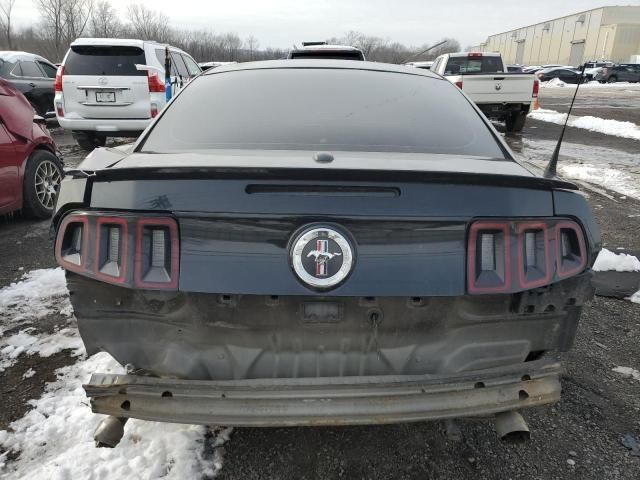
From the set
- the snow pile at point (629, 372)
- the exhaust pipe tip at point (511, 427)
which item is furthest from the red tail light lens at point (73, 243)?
the snow pile at point (629, 372)

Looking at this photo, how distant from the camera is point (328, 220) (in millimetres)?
1661

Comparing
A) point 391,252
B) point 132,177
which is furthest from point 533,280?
point 132,177

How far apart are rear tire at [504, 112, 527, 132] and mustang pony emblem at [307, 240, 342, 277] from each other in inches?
489

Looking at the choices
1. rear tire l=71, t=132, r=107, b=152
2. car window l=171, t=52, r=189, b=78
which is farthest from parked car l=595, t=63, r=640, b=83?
rear tire l=71, t=132, r=107, b=152

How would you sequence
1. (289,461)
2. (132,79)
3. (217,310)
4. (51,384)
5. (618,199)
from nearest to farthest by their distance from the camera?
(217,310) < (289,461) < (51,384) < (618,199) < (132,79)

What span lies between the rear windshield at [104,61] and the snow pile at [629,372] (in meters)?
8.82

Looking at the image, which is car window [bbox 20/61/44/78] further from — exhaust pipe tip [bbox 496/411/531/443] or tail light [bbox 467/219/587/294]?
exhaust pipe tip [bbox 496/411/531/443]

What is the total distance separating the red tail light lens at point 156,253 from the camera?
1.69 metres

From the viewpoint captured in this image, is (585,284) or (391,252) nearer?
(391,252)

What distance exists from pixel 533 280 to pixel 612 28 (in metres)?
84.6

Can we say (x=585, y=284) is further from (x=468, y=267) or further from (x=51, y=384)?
(x=51, y=384)

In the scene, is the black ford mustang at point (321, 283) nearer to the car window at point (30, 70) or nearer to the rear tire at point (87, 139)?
the rear tire at point (87, 139)

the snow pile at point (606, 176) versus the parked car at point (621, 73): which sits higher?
the snow pile at point (606, 176)

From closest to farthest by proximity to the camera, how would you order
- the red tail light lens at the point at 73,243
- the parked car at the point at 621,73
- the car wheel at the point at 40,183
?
the red tail light lens at the point at 73,243
the car wheel at the point at 40,183
the parked car at the point at 621,73
